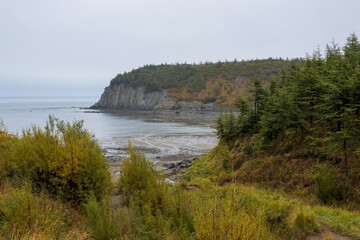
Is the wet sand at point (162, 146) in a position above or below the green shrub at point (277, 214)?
below

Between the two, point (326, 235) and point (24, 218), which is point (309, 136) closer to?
point (326, 235)

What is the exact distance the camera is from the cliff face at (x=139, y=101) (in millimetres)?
95137

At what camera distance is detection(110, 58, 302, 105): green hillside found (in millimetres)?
97250

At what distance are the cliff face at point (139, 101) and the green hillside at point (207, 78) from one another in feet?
9.07

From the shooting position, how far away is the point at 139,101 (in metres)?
111

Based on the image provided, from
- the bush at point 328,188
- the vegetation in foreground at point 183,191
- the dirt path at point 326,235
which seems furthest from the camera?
the bush at point 328,188

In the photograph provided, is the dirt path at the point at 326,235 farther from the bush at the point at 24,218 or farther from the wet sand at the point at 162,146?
the wet sand at the point at 162,146

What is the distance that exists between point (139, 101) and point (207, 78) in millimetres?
34058

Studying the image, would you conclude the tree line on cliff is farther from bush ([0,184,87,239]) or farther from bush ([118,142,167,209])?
bush ([0,184,87,239])

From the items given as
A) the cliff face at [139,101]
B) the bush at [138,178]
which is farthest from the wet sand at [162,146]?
the cliff face at [139,101]

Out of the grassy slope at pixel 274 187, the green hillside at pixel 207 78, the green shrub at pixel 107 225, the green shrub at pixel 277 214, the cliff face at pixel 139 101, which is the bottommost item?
the grassy slope at pixel 274 187

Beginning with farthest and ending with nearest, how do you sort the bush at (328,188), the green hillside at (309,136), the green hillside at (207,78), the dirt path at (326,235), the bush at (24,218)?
the green hillside at (207,78) → the green hillside at (309,136) → the bush at (328,188) → the dirt path at (326,235) → the bush at (24,218)

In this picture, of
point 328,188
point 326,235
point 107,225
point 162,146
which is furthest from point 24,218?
point 162,146

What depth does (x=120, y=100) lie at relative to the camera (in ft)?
394
